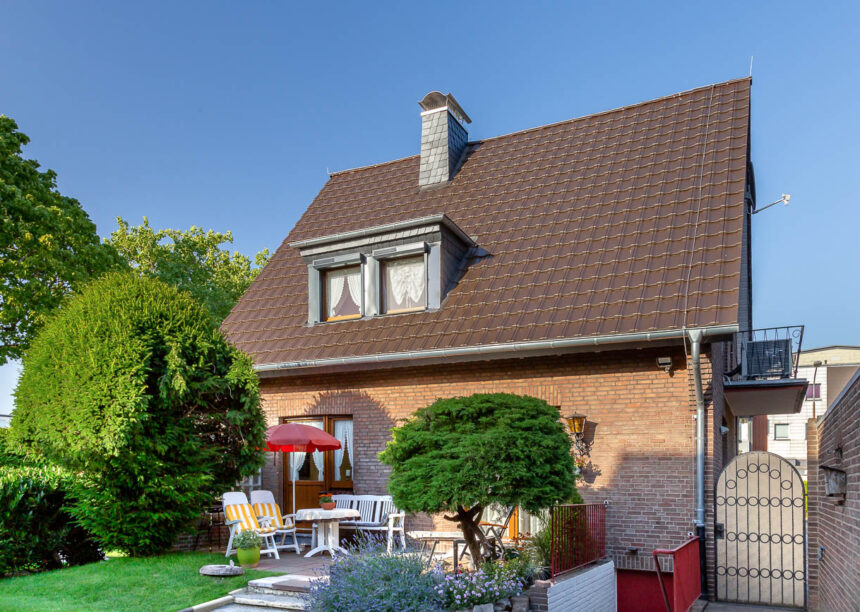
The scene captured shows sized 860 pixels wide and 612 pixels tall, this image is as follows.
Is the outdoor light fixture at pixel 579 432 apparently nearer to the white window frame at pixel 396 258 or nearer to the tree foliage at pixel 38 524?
the white window frame at pixel 396 258

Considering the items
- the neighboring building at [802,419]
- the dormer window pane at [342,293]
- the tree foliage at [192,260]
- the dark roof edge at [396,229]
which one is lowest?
the neighboring building at [802,419]

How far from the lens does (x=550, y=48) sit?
41.9ft

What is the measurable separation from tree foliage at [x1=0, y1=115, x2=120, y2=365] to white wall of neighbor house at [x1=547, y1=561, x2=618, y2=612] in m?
14.5

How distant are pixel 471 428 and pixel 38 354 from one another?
6.47 m

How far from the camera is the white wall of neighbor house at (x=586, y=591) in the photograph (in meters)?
7.38

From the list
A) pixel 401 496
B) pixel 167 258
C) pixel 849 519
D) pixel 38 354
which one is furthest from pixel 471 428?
pixel 167 258

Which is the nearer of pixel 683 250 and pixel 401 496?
pixel 401 496

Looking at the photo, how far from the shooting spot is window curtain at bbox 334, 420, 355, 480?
12.0 metres

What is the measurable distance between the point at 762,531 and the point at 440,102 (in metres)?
10.4

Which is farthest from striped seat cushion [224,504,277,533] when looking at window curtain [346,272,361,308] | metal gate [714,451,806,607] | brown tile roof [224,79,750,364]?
metal gate [714,451,806,607]

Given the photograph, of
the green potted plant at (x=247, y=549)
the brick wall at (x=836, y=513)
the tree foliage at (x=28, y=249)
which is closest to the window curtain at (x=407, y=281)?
the green potted plant at (x=247, y=549)

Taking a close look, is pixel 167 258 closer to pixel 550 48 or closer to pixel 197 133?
pixel 197 133

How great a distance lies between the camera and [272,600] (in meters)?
7.85

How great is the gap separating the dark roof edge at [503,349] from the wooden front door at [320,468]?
1.17 metres
